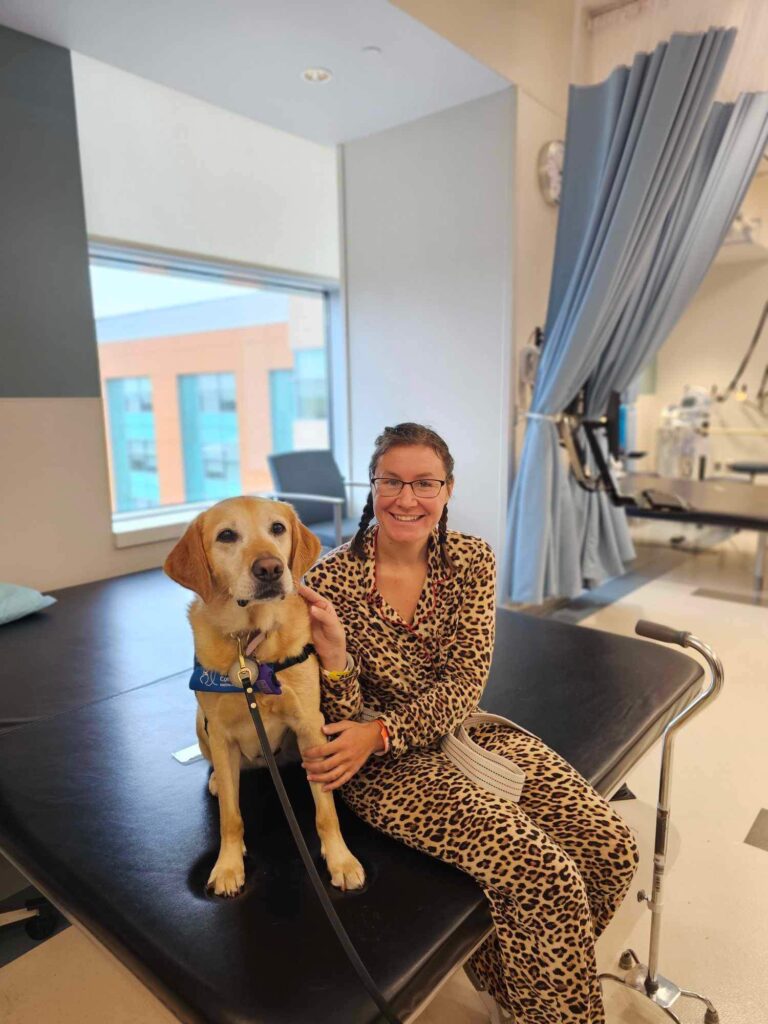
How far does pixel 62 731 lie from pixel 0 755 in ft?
0.47

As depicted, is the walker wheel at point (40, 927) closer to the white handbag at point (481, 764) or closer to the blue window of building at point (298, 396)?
the white handbag at point (481, 764)

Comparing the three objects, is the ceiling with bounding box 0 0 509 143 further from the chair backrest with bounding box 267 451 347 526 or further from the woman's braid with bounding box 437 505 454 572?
the woman's braid with bounding box 437 505 454 572

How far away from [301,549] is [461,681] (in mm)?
445

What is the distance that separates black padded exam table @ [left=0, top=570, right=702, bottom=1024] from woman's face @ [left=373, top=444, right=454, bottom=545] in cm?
58

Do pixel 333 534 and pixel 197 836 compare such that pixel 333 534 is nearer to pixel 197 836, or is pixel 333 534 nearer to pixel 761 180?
pixel 197 836

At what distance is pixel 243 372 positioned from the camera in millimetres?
4660

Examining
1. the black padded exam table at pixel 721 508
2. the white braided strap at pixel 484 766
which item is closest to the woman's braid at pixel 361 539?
the white braided strap at pixel 484 766

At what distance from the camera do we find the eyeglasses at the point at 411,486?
1.32m

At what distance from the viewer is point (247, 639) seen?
1131mm

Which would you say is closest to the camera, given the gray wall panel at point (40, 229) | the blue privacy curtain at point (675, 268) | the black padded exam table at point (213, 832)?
the black padded exam table at point (213, 832)

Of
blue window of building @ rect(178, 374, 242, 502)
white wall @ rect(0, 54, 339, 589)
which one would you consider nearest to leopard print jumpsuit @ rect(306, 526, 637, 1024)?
white wall @ rect(0, 54, 339, 589)

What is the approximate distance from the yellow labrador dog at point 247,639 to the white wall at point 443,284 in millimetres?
A: 2388

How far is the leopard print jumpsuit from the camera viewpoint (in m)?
1.05

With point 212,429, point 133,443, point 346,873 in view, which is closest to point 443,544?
point 346,873
